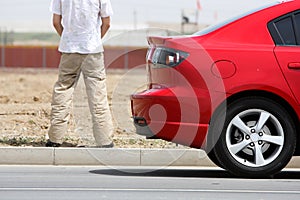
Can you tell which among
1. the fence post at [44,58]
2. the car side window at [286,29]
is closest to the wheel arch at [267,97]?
the car side window at [286,29]

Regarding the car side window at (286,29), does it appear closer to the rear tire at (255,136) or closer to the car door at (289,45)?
the car door at (289,45)

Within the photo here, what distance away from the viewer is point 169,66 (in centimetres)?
A: 913

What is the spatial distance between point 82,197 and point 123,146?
329 centimetres

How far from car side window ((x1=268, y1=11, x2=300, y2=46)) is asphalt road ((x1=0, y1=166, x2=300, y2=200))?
1357 millimetres

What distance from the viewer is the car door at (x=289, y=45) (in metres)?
9.01

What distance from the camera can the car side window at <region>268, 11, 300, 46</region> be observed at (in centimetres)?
920

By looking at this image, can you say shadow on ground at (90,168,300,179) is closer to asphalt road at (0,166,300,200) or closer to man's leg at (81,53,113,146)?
asphalt road at (0,166,300,200)

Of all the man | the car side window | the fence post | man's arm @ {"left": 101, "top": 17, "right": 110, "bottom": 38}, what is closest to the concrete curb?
the man

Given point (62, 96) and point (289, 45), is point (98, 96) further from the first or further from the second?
point (289, 45)

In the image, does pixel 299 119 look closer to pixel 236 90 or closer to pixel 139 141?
pixel 236 90

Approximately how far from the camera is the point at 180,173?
983 centimetres

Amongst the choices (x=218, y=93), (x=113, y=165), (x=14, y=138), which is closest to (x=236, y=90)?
(x=218, y=93)

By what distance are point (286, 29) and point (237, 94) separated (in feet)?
2.69

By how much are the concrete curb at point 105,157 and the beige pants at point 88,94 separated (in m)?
0.43
